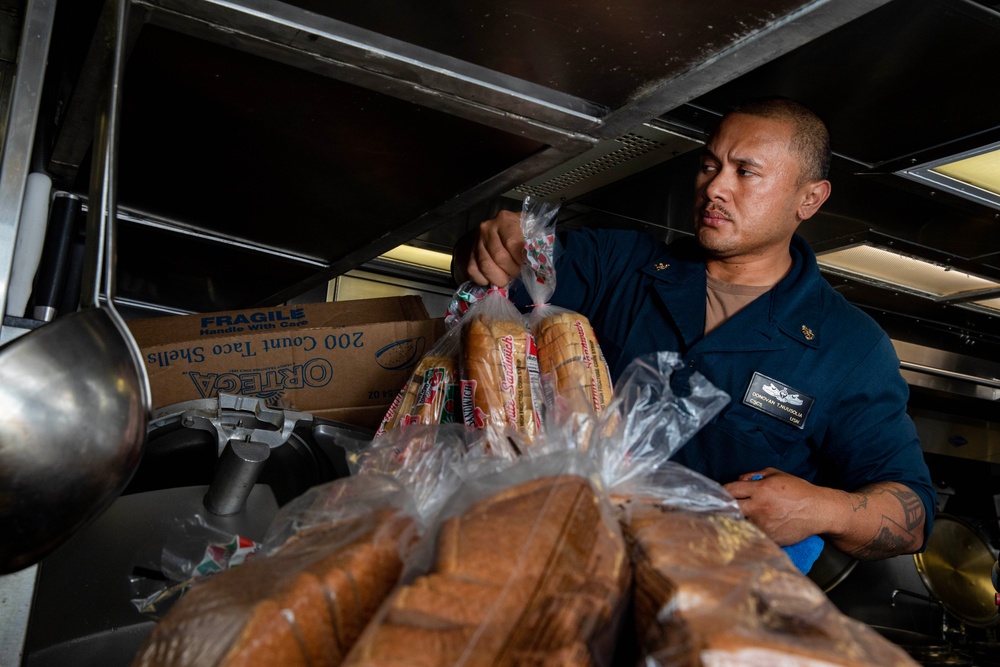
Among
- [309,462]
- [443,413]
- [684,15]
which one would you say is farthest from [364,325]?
[684,15]

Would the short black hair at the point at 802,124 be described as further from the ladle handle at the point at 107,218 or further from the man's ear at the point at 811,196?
the ladle handle at the point at 107,218

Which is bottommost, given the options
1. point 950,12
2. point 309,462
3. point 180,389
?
point 309,462

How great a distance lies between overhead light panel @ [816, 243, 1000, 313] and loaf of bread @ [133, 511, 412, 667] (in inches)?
113

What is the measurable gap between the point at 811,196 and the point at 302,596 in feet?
5.52

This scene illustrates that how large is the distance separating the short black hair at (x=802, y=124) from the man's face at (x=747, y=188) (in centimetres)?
2

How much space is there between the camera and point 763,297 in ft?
5.29

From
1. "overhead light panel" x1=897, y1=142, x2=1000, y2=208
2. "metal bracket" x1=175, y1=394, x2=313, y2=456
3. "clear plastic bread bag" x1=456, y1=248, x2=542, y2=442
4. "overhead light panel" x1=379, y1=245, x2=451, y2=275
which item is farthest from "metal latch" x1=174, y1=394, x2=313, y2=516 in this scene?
"overhead light panel" x1=379, y1=245, x2=451, y2=275

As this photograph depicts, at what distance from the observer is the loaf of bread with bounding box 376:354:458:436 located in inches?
45.8

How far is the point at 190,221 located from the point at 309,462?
0.83 metres

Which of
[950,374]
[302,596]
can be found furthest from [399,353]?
Result: [950,374]

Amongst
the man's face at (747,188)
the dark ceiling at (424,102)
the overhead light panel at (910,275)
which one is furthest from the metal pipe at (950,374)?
the man's face at (747,188)

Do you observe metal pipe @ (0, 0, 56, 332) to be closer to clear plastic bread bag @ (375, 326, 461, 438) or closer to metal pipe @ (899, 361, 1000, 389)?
clear plastic bread bag @ (375, 326, 461, 438)

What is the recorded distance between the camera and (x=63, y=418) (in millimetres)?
723

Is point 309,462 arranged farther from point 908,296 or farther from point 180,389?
point 908,296
